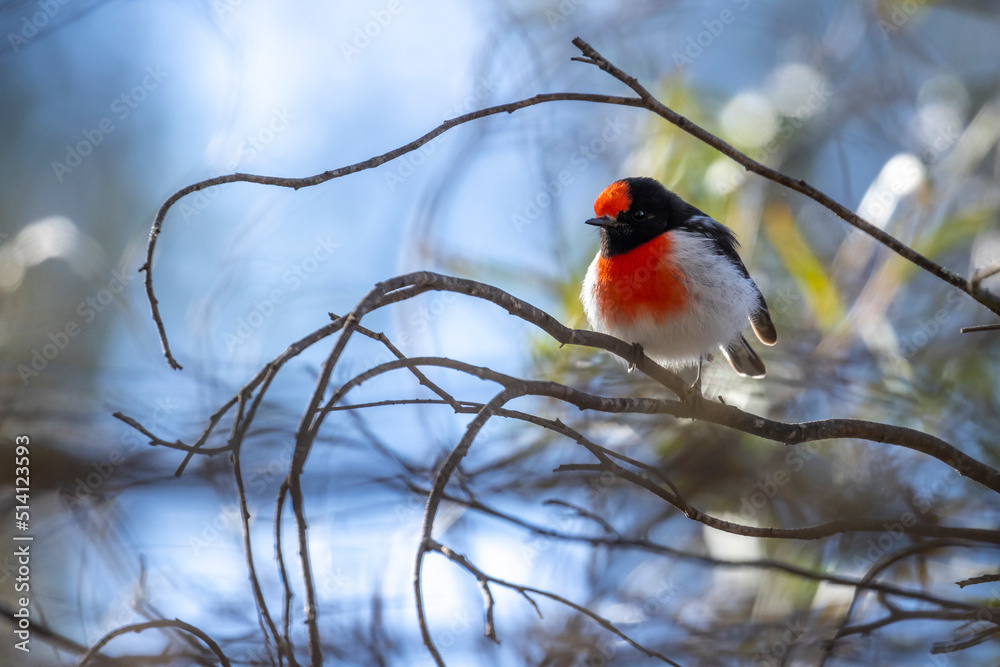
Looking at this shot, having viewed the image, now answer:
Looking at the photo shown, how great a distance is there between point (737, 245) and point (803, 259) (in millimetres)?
331

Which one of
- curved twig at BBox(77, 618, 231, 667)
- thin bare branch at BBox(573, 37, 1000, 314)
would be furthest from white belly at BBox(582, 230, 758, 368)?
curved twig at BBox(77, 618, 231, 667)

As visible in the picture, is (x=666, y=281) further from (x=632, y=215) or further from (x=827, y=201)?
(x=827, y=201)

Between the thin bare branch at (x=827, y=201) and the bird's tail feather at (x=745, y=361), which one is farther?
the bird's tail feather at (x=745, y=361)

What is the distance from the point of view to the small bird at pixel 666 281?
3.52m

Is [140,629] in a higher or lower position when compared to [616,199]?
lower

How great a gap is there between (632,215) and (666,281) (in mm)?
467

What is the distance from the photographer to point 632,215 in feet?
12.5

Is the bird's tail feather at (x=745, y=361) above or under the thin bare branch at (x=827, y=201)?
above

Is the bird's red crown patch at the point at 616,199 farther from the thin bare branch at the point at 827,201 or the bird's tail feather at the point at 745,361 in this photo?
the thin bare branch at the point at 827,201

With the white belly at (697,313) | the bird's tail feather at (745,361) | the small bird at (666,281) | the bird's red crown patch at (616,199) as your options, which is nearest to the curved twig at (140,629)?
the small bird at (666,281)

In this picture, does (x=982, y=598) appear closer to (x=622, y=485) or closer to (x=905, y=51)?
(x=622, y=485)

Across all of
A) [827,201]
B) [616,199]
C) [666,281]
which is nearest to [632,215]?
[616,199]

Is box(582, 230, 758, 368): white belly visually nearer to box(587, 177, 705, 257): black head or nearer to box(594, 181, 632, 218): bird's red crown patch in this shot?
box(587, 177, 705, 257): black head

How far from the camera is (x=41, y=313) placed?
192 inches
